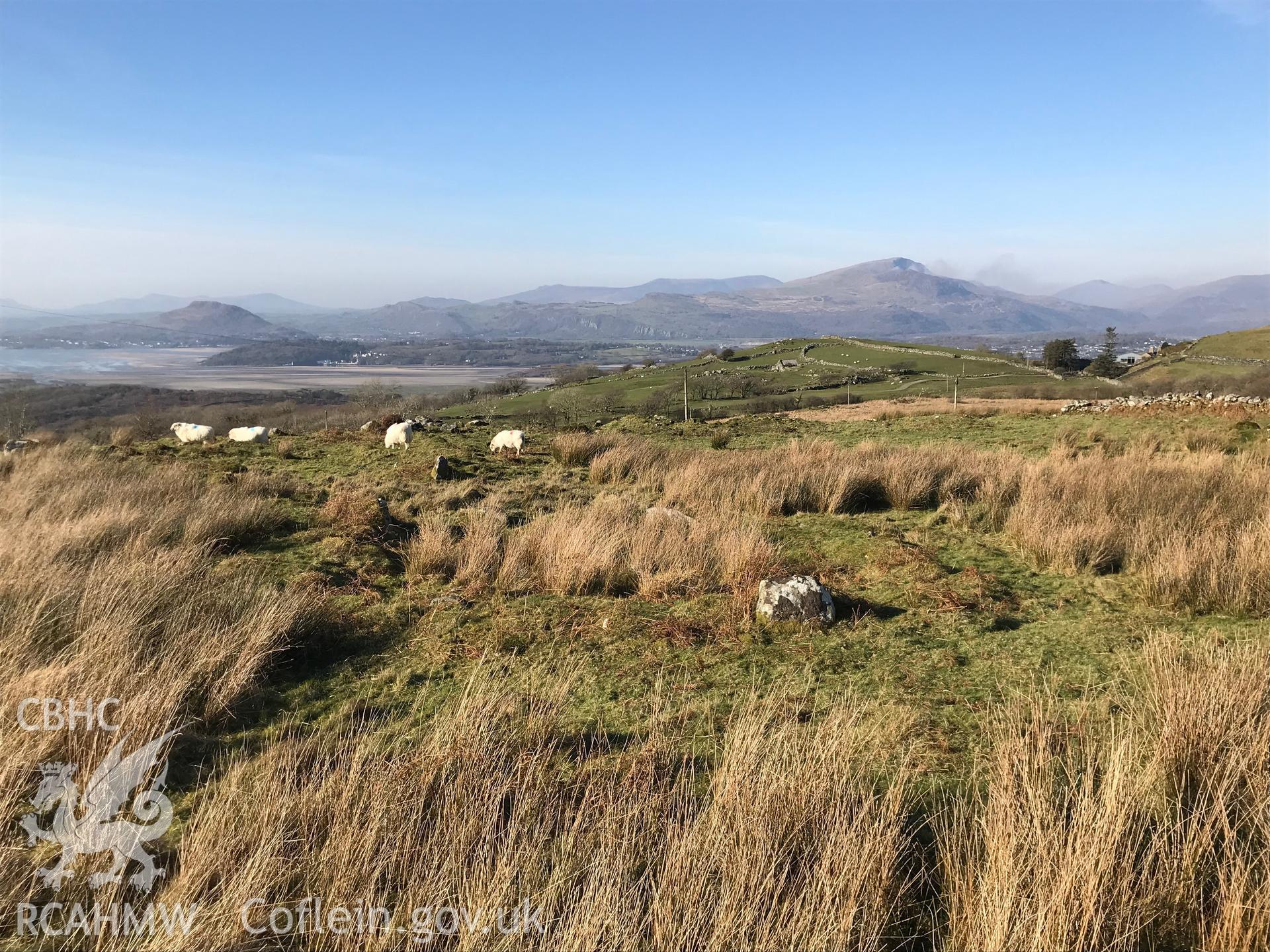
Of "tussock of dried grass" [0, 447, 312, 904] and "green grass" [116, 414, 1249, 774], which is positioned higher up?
"tussock of dried grass" [0, 447, 312, 904]

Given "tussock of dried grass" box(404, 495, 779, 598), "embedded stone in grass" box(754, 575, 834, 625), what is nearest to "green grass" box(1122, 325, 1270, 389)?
"tussock of dried grass" box(404, 495, 779, 598)

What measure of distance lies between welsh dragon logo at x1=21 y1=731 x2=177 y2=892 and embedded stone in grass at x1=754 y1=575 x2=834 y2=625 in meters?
4.03

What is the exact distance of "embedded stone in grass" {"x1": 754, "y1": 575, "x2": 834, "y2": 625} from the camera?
17.6 ft

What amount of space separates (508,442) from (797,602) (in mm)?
9930

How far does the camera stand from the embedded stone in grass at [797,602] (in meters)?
5.37

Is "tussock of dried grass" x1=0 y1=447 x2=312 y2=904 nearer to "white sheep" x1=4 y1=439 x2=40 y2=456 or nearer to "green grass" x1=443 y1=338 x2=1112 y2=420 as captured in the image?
"white sheep" x1=4 y1=439 x2=40 y2=456

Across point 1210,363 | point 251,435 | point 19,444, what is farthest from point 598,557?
point 1210,363

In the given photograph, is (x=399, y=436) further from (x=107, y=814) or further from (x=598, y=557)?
(x=107, y=814)

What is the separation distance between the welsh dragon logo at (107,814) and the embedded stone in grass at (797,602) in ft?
13.2

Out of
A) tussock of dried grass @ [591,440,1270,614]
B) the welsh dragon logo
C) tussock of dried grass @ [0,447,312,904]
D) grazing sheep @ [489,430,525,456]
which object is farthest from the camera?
grazing sheep @ [489,430,525,456]

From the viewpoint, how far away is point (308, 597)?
5660 millimetres

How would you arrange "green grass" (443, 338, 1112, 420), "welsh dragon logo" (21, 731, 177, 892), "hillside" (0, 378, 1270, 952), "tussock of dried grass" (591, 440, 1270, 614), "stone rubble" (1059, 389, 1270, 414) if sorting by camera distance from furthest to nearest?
"green grass" (443, 338, 1112, 420) < "stone rubble" (1059, 389, 1270, 414) < "tussock of dried grass" (591, 440, 1270, 614) < "welsh dragon logo" (21, 731, 177, 892) < "hillside" (0, 378, 1270, 952)

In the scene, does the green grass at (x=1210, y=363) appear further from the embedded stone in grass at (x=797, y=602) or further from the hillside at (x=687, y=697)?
the embedded stone in grass at (x=797, y=602)

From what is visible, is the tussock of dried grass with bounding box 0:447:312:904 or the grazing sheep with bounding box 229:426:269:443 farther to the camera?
the grazing sheep with bounding box 229:426:269:443
